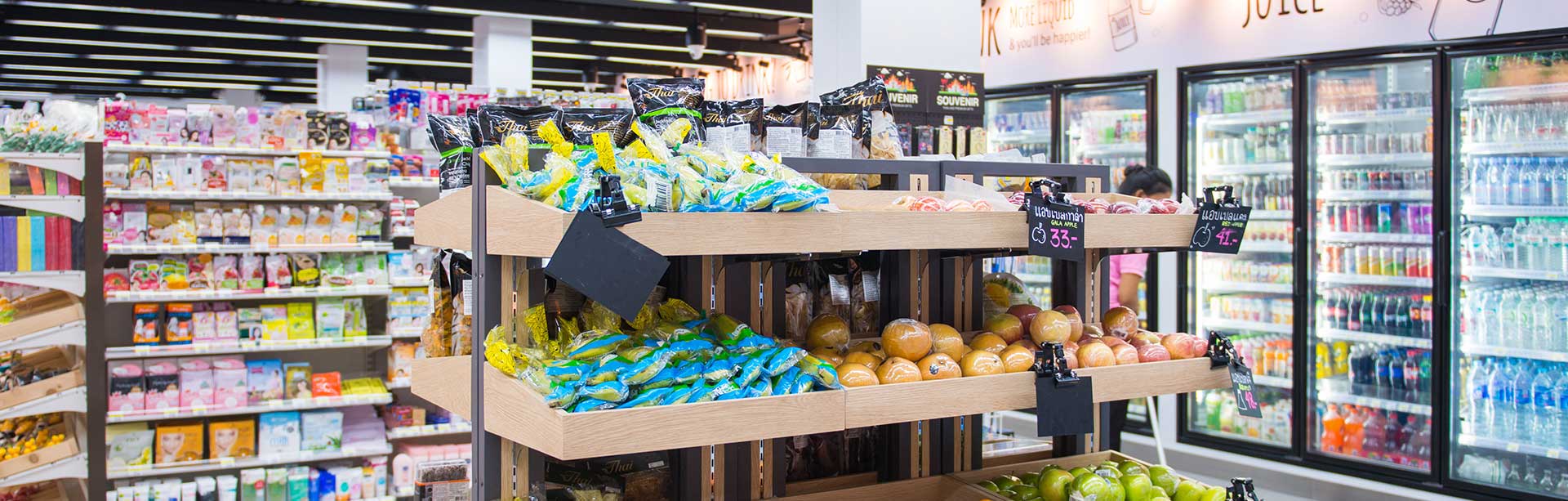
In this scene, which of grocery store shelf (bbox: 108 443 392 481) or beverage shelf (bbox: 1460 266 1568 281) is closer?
beverage shelf (bbox: 1460 266 1568 281)

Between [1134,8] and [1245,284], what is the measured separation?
5.78 ft

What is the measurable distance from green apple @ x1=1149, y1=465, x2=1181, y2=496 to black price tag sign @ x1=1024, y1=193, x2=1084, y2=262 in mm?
685

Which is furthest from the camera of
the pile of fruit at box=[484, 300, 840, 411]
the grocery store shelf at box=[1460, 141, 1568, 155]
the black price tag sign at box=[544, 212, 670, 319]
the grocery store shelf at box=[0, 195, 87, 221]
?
the grocery store shelf at box=[1460, 141, 1568, 155]

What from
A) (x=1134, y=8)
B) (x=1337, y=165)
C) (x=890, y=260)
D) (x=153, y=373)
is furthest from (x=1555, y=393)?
(x=153, y=373)

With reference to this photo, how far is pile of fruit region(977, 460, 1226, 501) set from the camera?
93.2 inches

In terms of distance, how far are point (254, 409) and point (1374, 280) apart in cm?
552

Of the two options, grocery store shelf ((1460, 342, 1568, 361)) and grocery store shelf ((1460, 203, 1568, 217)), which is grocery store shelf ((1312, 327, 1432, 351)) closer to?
grocery store shelf ((1460, 342, 1568, 361))

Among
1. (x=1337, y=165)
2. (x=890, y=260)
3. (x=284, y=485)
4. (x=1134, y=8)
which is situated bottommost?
(x=284, y=485)

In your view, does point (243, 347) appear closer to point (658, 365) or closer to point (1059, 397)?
point (658, 365)

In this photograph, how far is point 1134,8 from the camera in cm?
653

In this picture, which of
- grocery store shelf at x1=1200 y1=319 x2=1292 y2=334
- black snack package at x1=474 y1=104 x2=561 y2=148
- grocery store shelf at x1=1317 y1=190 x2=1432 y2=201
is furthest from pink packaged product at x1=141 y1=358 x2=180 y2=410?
grocery store shelf at x1=1317 y1=190 x2=1432 y2=201

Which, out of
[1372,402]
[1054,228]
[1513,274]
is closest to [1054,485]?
[1054,228]

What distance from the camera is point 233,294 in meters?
5.23

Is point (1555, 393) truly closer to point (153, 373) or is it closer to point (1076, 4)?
point (1076, 4)
